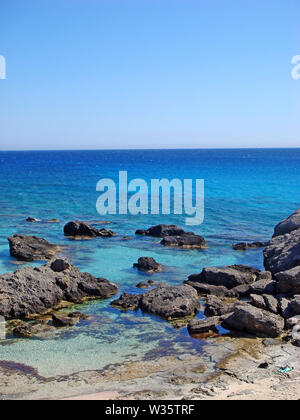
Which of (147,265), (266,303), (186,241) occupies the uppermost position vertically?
(186,241)

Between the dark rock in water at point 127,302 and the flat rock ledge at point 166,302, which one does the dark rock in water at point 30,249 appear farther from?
the flat rock ledge at point 166,302

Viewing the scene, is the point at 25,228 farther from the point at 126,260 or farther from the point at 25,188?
the point at 25,188

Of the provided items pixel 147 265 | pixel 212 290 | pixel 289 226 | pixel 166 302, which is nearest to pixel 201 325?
pixel 166 302

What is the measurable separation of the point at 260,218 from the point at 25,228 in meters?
21.0

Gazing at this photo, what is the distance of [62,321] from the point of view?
18984 mm

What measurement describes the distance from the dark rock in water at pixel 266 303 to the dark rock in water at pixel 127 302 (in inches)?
199

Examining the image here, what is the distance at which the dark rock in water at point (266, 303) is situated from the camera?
19812 millimetres

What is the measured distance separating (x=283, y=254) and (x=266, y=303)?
6.29 meters

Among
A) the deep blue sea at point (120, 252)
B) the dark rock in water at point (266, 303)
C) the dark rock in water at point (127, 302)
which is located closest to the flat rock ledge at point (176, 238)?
the deep blue sea at point (120, 252)

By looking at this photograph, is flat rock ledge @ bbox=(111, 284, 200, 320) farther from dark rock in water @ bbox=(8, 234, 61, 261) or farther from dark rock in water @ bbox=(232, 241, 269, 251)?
dark rock in water @ bbox=(232, 241, 269, 251)

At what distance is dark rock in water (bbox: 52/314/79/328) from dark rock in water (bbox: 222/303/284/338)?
19.9 ft

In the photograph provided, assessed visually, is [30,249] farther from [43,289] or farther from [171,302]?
[171,302]
